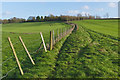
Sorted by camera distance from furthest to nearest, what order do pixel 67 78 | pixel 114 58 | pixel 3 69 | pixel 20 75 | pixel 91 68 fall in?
pixel 114 58, pixel 3 69, pixel 91 68, pixel 20 75, pixel 67 78

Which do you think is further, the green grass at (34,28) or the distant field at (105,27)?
the green grass at (34,28)

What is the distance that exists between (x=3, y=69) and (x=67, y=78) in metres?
5.79

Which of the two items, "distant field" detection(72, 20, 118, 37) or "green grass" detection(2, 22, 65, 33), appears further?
"green grass" detection(2, 22, 65, 33)

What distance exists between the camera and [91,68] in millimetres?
9852

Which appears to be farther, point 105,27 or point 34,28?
point 34,28

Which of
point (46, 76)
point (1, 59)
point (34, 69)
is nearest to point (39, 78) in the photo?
point (46, 76)

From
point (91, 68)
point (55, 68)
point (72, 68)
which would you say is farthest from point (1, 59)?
point (91, 68)

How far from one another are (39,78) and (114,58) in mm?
8209

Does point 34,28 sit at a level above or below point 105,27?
above

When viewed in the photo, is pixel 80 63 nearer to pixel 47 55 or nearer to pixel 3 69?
pixel 47 55

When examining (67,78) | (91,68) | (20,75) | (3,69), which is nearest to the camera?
(67,78)

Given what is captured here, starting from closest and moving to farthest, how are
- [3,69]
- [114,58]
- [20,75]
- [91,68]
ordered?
1. [20,75]
2. [91,68]
3. [3,69]
4. [114,58]

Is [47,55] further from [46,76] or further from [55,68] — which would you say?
[46,76]

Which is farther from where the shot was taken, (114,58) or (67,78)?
(114,58)
